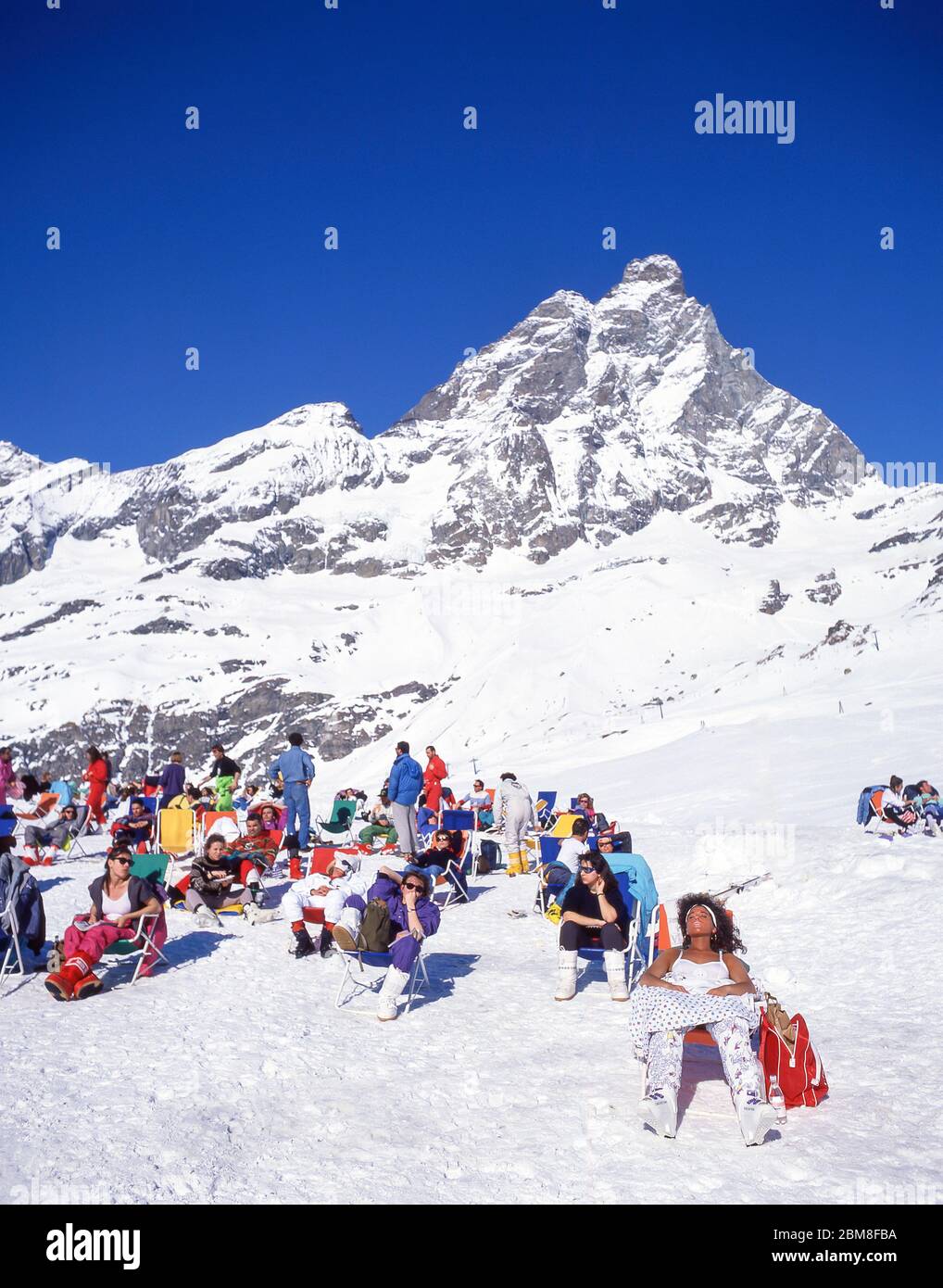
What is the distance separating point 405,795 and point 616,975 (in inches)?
247

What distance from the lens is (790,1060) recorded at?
19.0 feet

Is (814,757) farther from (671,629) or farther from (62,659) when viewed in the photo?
(62,659)

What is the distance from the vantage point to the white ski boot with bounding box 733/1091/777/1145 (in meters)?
5.21

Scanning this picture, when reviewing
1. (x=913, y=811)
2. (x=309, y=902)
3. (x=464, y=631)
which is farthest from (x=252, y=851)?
(x=464, y=631)

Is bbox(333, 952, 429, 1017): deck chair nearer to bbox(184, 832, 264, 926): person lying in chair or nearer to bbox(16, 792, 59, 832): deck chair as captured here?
bbox(184, 832, 264, 926): person lying in chair

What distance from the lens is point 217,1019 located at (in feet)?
25.4

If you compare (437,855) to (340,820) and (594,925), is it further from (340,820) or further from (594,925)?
(340,820)

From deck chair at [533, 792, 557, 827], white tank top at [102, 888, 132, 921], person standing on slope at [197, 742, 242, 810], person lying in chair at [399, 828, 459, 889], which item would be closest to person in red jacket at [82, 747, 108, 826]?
person standing on slope at [197, 742, 242, 810]

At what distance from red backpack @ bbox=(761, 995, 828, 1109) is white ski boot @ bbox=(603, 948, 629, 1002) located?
8.81 ft

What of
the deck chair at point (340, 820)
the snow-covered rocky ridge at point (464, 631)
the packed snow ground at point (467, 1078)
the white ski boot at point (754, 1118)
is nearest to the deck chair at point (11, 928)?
the packed snow ground at point (467, 1078)

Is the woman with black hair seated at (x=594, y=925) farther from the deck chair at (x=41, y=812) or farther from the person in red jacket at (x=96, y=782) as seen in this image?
the deck chair at (x=41, y=812)

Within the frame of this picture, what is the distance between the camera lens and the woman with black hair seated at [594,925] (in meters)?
8.54

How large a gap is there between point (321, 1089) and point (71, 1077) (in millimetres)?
1640

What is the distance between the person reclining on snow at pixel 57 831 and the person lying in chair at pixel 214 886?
5134 millimetres
